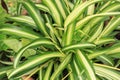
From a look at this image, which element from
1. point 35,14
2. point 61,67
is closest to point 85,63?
point 61,67

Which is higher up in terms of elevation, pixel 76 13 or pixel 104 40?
pixel 76 13

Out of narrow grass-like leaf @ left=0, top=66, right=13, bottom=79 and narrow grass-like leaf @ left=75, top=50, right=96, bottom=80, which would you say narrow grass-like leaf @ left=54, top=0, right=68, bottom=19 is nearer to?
narrow grass-like leaf @ left=75, top=50, right=96, bottom=80

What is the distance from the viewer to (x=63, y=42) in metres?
1.21

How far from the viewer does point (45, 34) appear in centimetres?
127

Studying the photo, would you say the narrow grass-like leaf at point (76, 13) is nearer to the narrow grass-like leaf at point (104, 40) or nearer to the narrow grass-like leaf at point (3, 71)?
the narrow grass-like leaf at point (104, 40)

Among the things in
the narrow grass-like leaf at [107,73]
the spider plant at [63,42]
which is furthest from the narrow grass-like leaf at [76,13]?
the narrow grass-like leaf at [107,73]

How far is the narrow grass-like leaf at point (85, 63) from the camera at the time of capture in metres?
1.09

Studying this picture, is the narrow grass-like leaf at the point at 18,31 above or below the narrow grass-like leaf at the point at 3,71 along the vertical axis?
above

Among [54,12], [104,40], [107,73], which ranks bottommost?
[107,73]

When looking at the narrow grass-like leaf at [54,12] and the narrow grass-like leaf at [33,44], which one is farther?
the narrow grass-like leaf at [54,12]

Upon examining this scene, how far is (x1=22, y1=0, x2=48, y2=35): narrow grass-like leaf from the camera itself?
4.08ft

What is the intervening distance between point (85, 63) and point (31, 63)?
0.72ft

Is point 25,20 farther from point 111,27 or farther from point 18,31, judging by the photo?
point 111,27

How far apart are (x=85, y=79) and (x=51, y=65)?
0.16 metres
